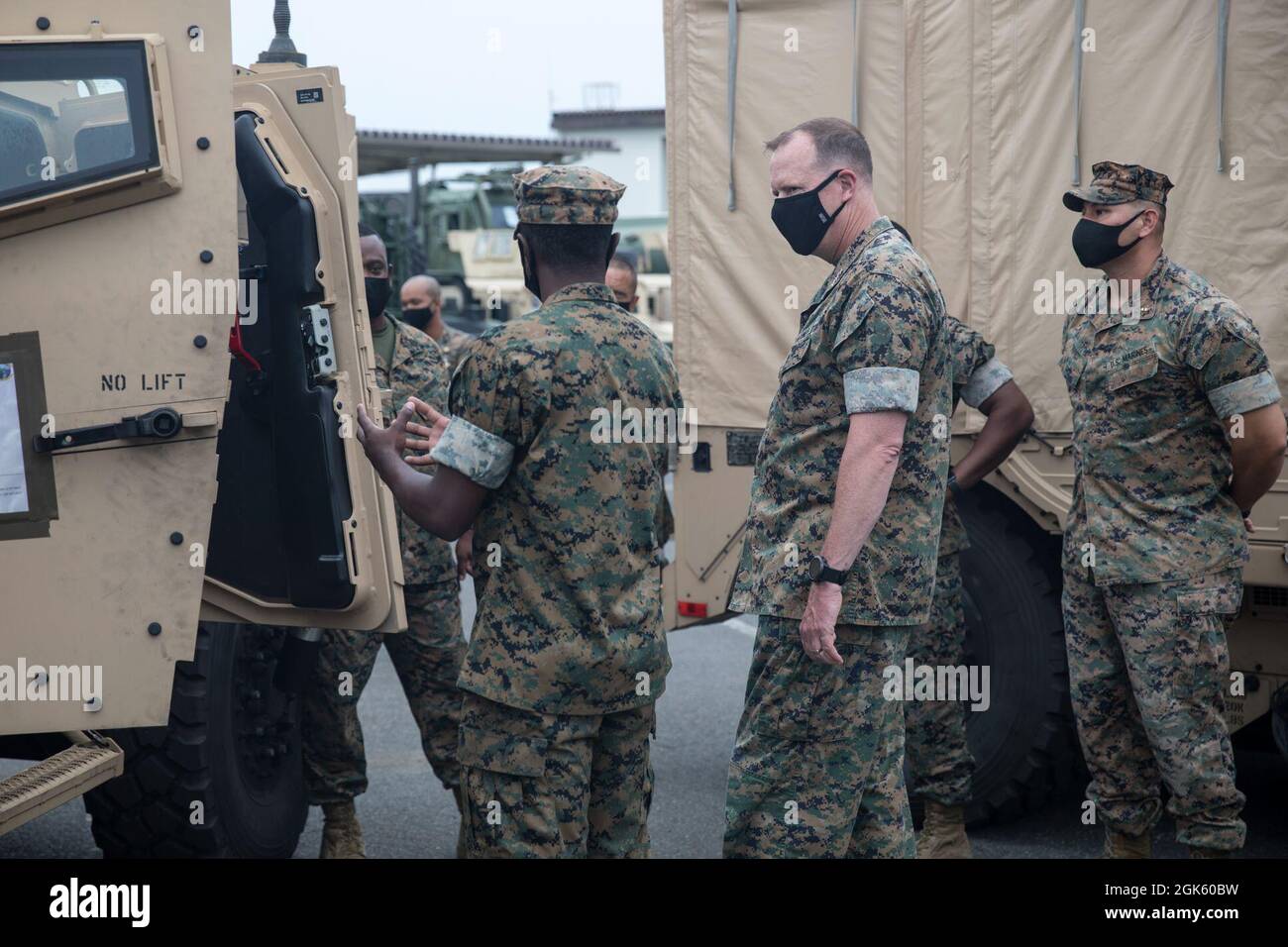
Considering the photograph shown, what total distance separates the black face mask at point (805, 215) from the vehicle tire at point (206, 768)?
1.91 m

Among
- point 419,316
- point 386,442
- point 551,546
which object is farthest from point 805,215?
point 419,316

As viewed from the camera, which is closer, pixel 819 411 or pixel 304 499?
pixel 819 411

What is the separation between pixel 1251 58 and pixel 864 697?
95.1 inches

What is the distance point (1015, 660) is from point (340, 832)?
7.33ft

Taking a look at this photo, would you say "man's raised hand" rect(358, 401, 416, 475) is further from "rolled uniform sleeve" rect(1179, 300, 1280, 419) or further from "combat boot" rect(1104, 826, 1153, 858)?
"combat boot" rect(1104, 826, 1153, 858)

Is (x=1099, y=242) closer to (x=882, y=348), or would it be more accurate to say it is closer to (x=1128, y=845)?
(x=882, y=348)

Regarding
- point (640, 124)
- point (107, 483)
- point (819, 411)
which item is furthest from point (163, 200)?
point (640, 124)

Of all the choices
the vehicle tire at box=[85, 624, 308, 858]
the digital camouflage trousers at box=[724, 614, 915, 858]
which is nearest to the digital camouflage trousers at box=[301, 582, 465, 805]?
the vehicle tire at box=[85, 624, 308, 858]

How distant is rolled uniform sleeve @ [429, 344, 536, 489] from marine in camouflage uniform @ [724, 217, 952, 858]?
64 cm

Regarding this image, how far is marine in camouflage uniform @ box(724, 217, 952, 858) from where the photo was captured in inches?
128

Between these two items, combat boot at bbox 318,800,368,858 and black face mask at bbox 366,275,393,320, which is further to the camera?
black face mask at bbox 366,275,393,320

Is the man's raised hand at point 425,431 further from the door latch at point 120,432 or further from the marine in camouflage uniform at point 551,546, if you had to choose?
the door latch at point 120,432
